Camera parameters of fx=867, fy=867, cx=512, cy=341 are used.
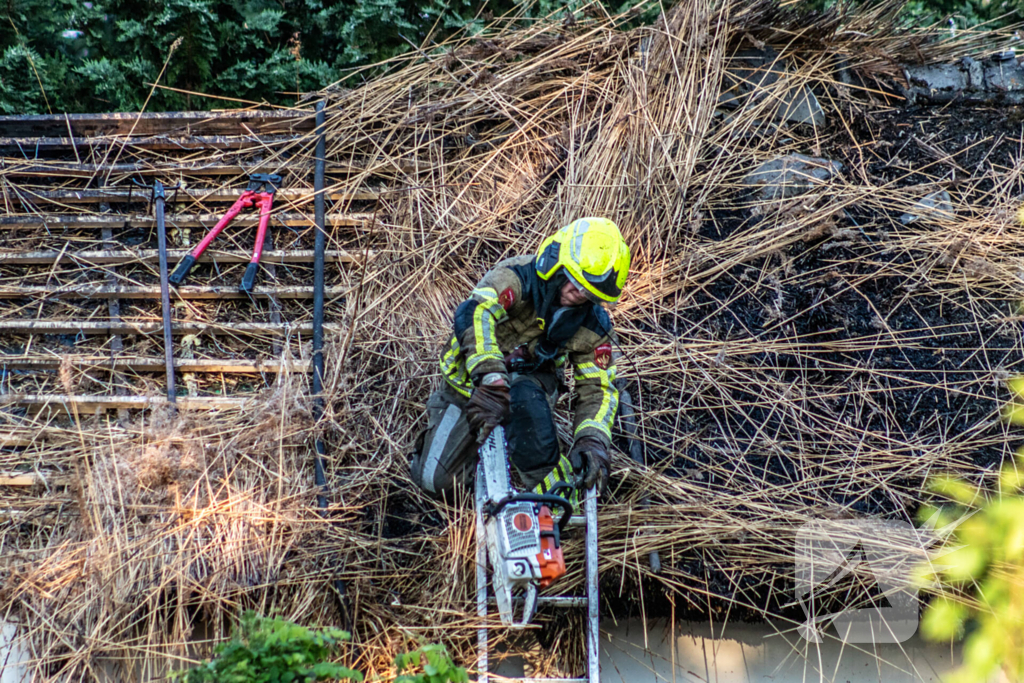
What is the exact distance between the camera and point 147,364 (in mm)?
5121

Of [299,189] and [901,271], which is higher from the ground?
[299,189]

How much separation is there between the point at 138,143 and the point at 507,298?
3.64 meters

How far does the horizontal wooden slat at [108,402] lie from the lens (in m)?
4.92

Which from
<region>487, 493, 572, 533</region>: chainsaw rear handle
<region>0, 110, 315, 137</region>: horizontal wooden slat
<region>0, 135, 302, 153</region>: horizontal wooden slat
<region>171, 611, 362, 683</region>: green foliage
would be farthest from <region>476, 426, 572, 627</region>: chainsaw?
<region>0, 110, 315, 137</region>: horizontal wooden slat

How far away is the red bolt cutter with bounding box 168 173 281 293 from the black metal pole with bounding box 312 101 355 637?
0.31m

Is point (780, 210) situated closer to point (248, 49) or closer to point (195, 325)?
point (195, 325)

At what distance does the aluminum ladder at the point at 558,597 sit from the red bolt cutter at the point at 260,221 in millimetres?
2367

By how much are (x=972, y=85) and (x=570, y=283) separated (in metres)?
4.77

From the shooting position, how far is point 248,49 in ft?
26.7

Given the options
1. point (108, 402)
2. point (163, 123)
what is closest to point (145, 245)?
point (163, 123)

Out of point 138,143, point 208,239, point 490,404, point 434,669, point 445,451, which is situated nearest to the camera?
point 434,669

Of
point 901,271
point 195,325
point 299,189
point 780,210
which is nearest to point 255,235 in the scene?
point 299,189

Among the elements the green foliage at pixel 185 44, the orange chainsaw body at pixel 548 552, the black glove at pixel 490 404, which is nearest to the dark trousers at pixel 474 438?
the black glove at pixel 490 404

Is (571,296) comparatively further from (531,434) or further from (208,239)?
(208,239)
